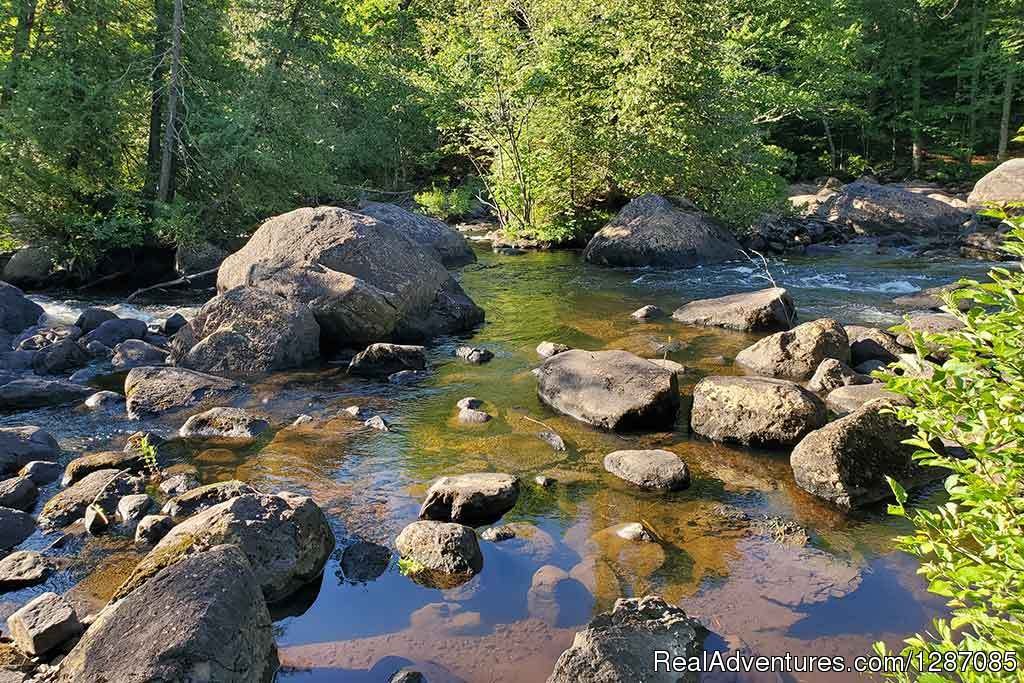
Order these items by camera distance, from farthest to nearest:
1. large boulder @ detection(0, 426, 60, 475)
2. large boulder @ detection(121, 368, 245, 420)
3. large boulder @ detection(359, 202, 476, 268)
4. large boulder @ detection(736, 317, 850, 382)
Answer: large boulder @ detection(359, 202, 476, 268), large boulder @ detection(736, 317, 850, 382), large boulder @ detection(121, 368, 245, 420), large boulder @ detection(0, 426, 60, 475)

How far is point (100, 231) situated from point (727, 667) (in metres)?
18.0

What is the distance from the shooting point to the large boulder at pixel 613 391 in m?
8.76

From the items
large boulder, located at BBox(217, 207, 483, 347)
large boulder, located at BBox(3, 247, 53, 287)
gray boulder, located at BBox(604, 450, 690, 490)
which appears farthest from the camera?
large boulder, located at BBox(3, 247, 53, 287)

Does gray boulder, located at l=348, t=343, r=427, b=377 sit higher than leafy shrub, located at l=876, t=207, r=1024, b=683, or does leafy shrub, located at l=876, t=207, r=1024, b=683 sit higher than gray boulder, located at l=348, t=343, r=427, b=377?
leafy shrub, located at l=876, t=207, r=1024, b=683

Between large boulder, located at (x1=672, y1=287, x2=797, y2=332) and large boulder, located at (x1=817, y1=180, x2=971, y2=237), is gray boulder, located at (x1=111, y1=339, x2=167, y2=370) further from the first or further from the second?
large boulder, located at (x1=817, y1=180, x2=971, y2=237)

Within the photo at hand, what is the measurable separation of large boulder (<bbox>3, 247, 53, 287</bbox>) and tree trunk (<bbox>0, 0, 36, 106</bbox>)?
3.58m

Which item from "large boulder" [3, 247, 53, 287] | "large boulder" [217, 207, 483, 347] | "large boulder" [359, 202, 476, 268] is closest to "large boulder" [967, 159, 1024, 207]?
"large boulder" [359, 202, 476, 268]

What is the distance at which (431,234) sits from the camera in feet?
68.7

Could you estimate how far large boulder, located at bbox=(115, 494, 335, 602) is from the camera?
17.9 feet

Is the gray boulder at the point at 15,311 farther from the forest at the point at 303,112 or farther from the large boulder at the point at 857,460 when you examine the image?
the large boulder at the point at 857,460

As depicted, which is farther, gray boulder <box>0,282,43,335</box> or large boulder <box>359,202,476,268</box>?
large boulder <box>359,202,476,268</box>

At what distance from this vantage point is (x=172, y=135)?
19359 mm

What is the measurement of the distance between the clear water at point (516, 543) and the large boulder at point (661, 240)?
7650mm

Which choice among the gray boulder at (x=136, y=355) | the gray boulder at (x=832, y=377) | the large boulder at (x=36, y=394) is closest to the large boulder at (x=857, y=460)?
the gray boulder at (x=832, y=377)
